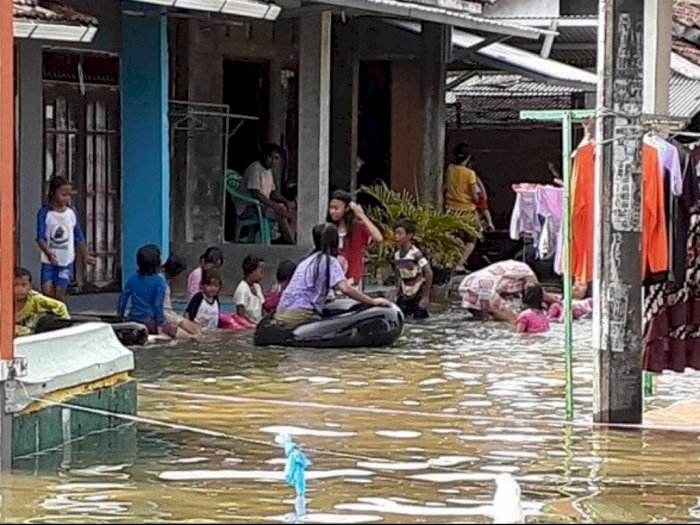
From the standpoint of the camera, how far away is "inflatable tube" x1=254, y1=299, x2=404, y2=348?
1594 centimetres

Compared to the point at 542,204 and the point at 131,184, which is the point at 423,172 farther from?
the point at 131,184

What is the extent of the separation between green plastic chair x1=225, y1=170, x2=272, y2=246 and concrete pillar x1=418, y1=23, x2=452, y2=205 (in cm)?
314

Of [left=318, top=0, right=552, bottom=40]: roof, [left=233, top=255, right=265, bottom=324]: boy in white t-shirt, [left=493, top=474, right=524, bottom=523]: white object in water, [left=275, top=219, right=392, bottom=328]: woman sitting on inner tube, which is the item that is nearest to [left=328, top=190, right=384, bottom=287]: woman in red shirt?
[left=233, top=255, right=265, bottom=324]: boy in white t-shirt

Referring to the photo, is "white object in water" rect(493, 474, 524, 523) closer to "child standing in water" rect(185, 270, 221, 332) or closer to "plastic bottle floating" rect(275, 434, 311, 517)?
"plastic bottle floating" rect(275, 434, 311, 517)

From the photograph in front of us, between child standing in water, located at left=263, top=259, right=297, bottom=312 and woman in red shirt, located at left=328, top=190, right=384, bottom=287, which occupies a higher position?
woman in red shirt, located at left=328, top=190, right=384, bottom=287

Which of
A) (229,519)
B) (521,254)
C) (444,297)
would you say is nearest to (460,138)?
(521,254)

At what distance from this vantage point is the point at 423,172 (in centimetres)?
2352

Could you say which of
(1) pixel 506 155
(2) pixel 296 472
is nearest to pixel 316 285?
(2) pixel 296 472

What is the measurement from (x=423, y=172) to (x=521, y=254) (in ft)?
8.92

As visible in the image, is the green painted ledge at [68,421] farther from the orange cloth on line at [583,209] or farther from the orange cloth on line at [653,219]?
the orange cloth on line at [653,219]

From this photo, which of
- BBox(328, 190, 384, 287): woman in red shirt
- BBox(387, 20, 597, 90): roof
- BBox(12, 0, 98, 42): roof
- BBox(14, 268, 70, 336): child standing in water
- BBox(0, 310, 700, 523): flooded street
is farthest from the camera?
BBox(387, 20, 597, 90): roof

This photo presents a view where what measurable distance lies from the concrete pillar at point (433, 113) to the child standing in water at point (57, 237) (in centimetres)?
780

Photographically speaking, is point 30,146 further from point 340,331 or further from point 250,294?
point 340,331

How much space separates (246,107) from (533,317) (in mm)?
5946
